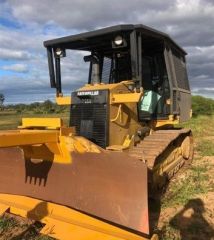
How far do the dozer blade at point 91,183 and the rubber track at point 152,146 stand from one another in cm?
76

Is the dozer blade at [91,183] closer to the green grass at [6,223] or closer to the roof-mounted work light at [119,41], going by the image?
the green grass at [6,223]

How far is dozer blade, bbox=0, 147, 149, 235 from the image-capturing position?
189 inches

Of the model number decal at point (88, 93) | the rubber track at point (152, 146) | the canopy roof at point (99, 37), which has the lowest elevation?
the rubber track at point (152, 146)

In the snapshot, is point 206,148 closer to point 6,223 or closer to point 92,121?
point 92,121

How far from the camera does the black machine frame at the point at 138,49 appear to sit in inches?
241

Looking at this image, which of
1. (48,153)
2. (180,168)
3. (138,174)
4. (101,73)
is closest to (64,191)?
(48,153)

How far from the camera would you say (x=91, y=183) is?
5328 mm

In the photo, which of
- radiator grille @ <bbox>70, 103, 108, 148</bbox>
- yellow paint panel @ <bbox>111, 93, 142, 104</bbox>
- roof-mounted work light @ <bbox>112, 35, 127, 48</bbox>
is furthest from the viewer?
radiator grille @ <bbox>70, 103, 108, 148</bbox>

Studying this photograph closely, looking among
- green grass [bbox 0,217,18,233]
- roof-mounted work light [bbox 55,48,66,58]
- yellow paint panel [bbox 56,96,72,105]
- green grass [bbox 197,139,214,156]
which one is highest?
roof-mounted work light [bbox 55,48,66,58]

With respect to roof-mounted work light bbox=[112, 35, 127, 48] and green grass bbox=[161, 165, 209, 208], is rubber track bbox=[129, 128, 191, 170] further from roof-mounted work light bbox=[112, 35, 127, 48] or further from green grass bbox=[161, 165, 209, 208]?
roof-mounted work light bbox=[112, 35, 127, 48]

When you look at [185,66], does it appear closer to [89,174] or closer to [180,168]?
[180,168]

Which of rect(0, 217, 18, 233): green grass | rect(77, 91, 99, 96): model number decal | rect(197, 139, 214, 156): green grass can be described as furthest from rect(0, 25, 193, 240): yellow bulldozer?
rect(197, 139, 214, 156): green grass

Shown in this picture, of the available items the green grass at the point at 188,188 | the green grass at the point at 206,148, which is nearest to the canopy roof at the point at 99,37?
the green grass at the point at 188,188

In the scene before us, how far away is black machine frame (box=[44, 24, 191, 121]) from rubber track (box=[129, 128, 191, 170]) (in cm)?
85
